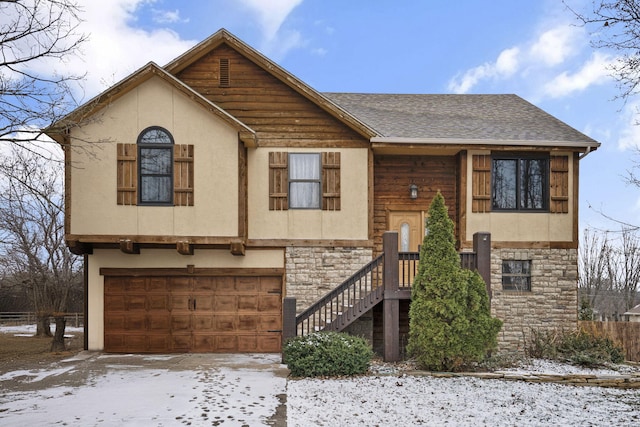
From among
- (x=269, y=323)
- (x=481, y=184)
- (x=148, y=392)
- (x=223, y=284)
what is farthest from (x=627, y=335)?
(x=148, y=392)

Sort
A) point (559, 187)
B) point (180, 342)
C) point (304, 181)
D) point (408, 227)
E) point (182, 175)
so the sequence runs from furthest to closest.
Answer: point (408, 227) < point (559, 187) < point (304, 181) < point (180, 342) < point (182, 175)

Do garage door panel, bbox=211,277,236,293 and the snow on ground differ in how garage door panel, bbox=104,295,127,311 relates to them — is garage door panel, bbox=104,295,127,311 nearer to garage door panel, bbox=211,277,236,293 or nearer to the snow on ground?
garage door panel, bbox=211,277,236,293

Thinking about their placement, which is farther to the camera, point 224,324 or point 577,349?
point 224,324

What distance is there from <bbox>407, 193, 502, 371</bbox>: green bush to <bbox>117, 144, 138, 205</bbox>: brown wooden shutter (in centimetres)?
666

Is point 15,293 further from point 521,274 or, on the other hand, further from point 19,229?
point 521,274

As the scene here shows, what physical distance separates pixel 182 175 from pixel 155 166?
2.30 ft

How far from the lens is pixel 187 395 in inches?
320

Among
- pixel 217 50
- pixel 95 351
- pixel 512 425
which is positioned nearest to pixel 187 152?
pixel 217 50

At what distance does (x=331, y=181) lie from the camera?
13.0 meters

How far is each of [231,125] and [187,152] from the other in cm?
121

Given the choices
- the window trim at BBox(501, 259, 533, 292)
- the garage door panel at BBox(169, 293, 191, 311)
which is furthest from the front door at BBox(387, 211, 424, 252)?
the garage door panel at BBox(169, 293, 191, 311)

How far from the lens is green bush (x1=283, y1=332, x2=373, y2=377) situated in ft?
31.2

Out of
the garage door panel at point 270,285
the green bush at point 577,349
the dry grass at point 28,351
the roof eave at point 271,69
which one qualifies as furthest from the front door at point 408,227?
the dry grass at point 28,351

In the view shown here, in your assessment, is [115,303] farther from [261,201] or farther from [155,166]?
[261,201]
